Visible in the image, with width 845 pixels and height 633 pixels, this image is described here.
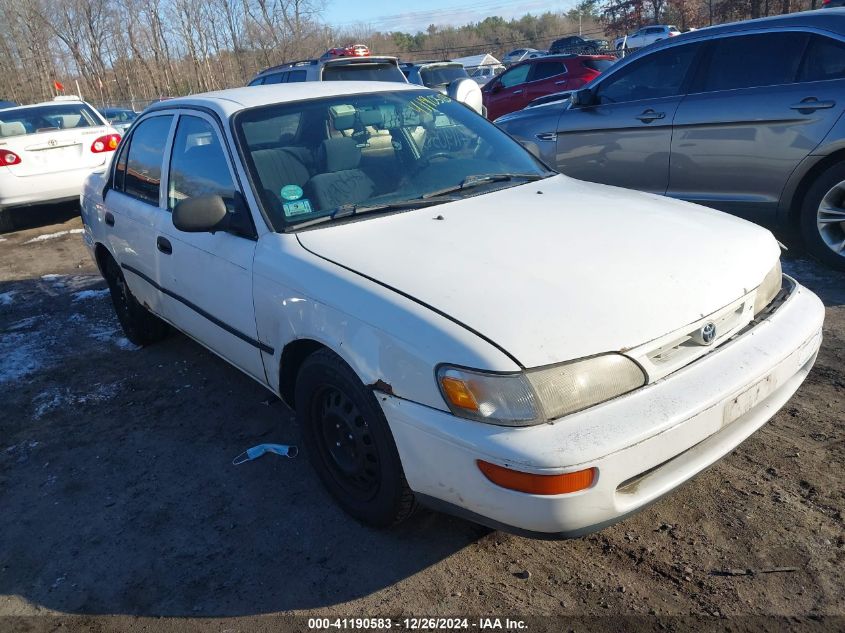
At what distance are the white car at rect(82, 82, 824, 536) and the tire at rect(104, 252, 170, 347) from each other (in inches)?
37.1

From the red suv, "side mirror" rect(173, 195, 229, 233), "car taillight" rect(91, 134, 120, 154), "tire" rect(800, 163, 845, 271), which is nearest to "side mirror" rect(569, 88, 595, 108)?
"tire" rect(800, 163, 845, 271)

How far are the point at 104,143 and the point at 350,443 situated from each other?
28.9 ft

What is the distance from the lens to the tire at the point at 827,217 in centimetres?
466

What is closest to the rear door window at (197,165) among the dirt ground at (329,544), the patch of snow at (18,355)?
the dirt ground at (329,544)

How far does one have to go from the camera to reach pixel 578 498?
201cm

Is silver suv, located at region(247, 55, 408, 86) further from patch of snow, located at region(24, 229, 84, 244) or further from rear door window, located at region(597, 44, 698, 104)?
rear door window, located at region(597, 44, 698, 104)

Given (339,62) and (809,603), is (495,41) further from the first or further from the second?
(809,603)

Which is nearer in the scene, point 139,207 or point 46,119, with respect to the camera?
point 139,207

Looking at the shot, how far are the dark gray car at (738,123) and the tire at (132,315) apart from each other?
12.4 ft

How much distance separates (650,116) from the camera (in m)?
5.55

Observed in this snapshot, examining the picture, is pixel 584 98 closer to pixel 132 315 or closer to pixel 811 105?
pixel 811 105

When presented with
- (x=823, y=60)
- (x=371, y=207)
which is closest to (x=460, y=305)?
(x=371, y=207)

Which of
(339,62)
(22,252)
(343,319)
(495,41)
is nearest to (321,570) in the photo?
(343,319)

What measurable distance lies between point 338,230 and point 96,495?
5.50 ft
